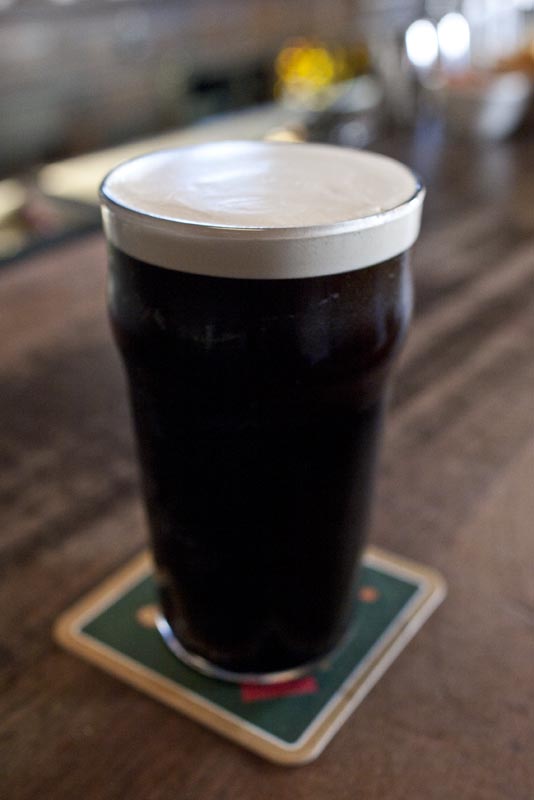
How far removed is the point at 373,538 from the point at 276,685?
182 millimetres

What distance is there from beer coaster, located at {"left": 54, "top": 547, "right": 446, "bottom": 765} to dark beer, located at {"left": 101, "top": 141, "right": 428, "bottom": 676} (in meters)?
0.02

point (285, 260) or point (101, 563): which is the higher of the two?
point (285, 260)

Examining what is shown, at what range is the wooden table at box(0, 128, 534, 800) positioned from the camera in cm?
48

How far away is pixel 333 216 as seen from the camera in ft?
1.40

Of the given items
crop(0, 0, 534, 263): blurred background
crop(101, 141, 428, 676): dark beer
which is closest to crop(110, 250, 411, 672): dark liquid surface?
crop(101, 141, 428, 676): dark beer

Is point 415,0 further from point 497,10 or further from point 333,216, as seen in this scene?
point 333,216

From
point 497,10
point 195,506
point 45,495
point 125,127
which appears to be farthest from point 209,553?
point 497,10

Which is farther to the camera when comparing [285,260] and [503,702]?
[503,702]

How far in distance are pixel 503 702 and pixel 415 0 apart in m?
6.84

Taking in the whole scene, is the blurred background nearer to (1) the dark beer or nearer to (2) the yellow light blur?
(2) the yellow light blur

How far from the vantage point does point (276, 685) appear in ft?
1.79

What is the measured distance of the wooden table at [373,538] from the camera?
→ 0.48 metres

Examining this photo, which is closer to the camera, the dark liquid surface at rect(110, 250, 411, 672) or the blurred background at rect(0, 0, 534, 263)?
the dark liquid surface at rect(110, 250, 411, 672)

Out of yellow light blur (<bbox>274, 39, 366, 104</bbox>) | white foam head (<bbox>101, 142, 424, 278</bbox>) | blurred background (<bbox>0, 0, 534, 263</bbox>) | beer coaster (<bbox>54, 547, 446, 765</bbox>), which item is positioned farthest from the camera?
yellow light blur (<bbox>274, 39, 366, 104</bbox>)
